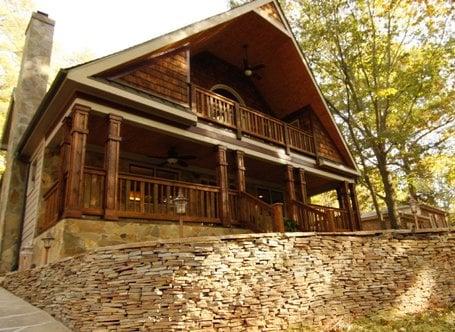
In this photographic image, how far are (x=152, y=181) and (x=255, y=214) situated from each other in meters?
2.87

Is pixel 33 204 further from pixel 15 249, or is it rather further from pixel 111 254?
pixel 111 254

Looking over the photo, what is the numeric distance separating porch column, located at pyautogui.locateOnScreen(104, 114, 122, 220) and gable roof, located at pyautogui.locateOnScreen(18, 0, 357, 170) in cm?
73

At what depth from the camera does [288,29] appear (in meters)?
12.1

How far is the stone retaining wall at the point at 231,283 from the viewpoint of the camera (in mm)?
4902

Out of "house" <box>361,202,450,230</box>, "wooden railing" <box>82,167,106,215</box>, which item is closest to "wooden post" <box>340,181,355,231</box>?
"house" <box>361,202,450,230</box>

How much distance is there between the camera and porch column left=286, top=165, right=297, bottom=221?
34.5 feet

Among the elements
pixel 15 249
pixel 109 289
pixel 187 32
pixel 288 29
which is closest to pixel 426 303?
pixel 109 289

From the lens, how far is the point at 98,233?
677 centimetres

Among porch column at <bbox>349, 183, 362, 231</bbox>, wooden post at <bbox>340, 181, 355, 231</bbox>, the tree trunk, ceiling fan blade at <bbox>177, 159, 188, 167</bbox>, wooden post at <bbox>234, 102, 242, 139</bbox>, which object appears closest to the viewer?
wooden post at <bbox>234, 102, 242, 139</bbox>

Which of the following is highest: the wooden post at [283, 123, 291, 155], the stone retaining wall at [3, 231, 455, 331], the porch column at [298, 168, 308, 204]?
the wooden post at [283, 123, 291, 155]

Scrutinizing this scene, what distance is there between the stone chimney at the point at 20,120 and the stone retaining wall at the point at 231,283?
3.54 m

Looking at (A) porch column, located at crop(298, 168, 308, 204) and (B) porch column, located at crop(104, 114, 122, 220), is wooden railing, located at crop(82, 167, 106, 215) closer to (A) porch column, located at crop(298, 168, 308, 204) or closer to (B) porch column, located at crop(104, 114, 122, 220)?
(B) porch column, located at crop(104, 114, 122, 220)

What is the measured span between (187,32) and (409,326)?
8155 millimetres

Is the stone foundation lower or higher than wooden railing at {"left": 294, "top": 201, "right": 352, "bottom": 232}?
lower
